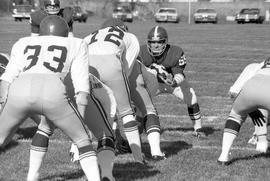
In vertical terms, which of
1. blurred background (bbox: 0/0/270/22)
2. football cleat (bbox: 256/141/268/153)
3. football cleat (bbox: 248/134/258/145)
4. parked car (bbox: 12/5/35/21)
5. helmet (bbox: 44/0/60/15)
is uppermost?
helmet (bbox: 44/0/60/15)

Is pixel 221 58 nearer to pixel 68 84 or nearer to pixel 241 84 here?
pixel 241 84

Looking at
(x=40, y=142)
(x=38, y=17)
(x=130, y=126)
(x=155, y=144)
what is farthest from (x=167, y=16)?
(x=40, y=142)

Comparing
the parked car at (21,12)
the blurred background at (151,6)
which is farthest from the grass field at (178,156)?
the blurred background at (151,6)

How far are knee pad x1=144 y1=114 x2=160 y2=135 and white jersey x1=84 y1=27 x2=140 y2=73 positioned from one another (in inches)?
24.3

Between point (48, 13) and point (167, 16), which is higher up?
point (48, 13)

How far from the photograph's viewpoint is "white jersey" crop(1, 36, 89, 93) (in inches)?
179

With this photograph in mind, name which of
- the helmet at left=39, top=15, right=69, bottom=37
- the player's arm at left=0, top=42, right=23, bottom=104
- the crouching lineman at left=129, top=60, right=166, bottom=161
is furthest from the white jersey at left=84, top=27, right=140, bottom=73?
the player's arm at left=0, top=42, right=23, bottom=104

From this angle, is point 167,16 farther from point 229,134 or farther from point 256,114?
point 229,134

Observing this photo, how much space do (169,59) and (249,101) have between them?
1.85m

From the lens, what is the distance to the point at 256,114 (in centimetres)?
612

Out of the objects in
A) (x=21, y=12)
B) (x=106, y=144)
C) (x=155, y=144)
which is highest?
(x=106, y=144)

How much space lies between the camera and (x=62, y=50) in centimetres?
459

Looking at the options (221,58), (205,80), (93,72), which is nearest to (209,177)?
(93,72)

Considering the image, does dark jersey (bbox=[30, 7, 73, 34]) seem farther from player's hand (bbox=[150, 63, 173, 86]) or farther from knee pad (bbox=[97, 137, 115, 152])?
knee pad (bbox=[97, 137, 115, 152])
